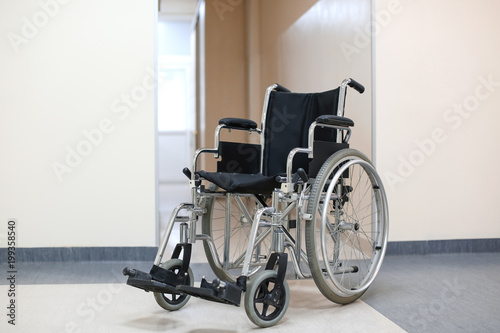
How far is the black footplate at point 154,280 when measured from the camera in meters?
1.73

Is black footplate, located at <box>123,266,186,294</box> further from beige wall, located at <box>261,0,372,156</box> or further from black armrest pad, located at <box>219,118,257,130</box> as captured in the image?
beige wall, located at <box>261,0,372,156</box>

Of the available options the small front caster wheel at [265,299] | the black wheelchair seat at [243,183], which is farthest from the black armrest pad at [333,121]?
the small front caster wheel at [265,299]

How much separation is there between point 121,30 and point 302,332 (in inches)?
76.0

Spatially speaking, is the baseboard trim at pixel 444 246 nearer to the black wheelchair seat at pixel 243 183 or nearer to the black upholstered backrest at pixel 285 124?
the black upholstered backrest at pixel 285 124

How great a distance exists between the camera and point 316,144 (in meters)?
2.06

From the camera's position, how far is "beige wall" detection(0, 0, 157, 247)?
294 centimetres

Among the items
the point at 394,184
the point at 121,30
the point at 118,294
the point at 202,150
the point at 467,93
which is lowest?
the point at 118,294

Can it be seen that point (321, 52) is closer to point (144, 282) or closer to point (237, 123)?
point (237, 123)

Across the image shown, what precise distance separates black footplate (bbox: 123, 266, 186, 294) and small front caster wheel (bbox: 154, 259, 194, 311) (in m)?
0.06

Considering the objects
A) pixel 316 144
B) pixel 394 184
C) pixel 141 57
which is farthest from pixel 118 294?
pixel 394 184

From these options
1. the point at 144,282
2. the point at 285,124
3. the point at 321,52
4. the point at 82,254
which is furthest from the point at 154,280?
the point at 321,52

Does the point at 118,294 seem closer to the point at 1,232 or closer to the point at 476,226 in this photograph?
the point at 1,232

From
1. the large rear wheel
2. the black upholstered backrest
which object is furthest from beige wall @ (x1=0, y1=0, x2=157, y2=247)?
the large rear wheel

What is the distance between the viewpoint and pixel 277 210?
1.95 meters
